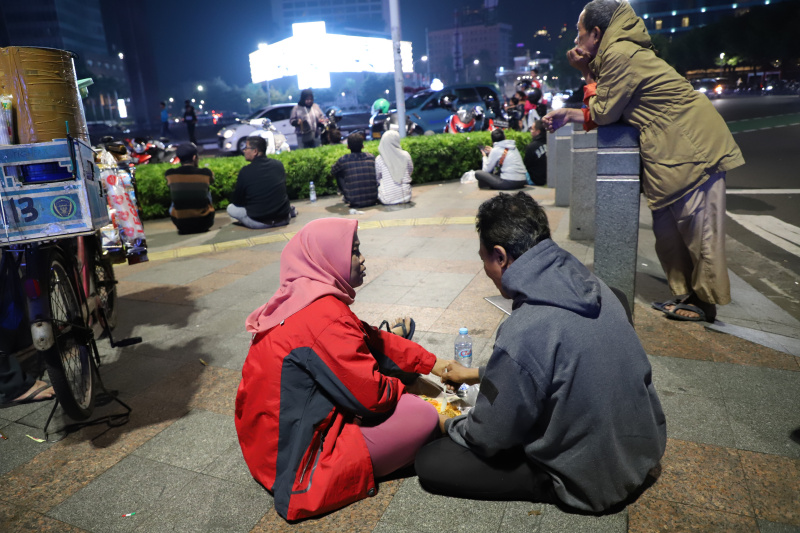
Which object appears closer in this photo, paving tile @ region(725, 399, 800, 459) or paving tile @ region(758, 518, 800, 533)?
paving tile @ region(758, 518, 800, 533)

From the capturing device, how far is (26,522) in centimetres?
254

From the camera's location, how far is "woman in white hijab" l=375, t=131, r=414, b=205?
9.73 meters

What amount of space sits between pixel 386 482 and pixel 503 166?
8.87m

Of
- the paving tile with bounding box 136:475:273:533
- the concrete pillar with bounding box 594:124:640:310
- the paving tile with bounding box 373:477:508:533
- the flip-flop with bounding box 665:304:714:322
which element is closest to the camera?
the paving tile with bounding box 373:477:508:533

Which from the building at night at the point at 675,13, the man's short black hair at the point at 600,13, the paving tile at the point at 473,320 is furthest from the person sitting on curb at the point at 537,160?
the building at night at the point at 675,13

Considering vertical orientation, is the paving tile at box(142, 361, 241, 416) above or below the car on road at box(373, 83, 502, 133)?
below

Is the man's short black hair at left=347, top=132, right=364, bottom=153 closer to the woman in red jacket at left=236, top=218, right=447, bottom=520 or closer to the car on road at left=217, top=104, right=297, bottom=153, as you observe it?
the woman in red jacket at left=236, top=218, right=447, bottom=520

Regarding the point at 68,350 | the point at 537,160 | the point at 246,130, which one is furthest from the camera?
the point at 246,130

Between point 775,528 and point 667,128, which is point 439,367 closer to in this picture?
point 775,528

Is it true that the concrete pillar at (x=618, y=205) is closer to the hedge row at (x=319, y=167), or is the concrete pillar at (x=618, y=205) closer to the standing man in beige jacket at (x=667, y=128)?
the standing man in beige jacket at (x=667, y=128)

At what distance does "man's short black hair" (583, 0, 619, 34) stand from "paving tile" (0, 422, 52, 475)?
459cm

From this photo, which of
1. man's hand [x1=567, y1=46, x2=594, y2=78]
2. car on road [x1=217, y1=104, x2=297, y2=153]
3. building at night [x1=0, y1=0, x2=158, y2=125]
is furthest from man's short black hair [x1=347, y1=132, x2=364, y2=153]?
building at night [x1=0, y1=0, x2=158, y2=125]

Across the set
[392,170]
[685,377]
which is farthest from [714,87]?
[685,377]

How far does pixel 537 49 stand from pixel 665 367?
16263 centimetres
